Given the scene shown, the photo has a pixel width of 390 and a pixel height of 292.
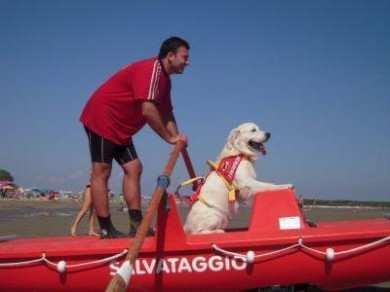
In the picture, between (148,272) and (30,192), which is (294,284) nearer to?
(148,272)

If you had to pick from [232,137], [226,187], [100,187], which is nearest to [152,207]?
[100,187]

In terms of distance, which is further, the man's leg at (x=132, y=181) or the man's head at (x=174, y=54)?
the man's leg at (x=132, y=181)

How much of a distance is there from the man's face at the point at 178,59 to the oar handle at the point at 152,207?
811mm

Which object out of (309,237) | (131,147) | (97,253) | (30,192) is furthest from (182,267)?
(30,192)

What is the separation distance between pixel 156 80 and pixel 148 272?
156cm

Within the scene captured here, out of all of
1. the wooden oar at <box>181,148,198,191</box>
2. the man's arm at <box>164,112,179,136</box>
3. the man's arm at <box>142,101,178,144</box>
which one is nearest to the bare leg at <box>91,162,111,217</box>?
the man's arm at <box>142,101,178,144</box>

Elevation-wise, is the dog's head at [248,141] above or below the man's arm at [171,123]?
below

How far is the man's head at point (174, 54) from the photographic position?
483 centimetres

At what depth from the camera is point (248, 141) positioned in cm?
529

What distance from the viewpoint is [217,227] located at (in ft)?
16.2

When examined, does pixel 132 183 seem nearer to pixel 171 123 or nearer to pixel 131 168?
pixel 131 168

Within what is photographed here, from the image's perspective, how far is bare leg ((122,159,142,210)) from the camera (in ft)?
16.3

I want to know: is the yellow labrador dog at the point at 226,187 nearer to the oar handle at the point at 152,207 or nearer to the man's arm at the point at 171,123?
the man's arm at the point at 171,123

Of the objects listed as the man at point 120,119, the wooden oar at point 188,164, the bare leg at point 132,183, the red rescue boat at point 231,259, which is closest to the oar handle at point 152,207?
the red rescue boat at point 231,259
